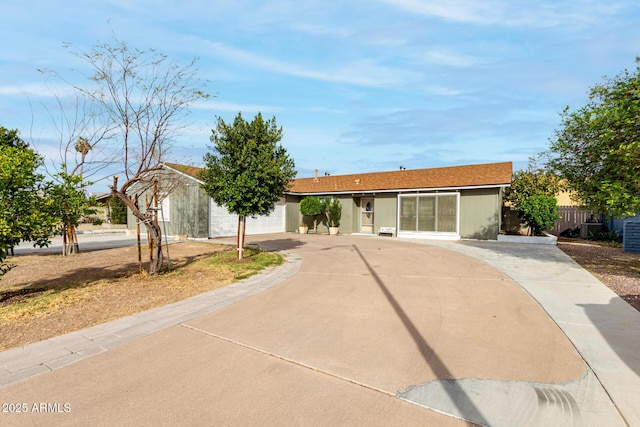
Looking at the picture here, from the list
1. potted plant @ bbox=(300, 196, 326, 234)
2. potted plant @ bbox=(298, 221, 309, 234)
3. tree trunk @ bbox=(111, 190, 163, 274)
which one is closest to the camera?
tree trunk @ bbox=(111, 190, 163, 274)

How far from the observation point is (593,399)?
9.12ft

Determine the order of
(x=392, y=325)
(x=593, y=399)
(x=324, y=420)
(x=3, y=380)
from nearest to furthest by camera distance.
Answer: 1. (x=324, y=420)
2. (x=593, y=399)
3. (x=3, y=380)
4. (x=392, y=325)

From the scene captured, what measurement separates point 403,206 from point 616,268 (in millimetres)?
10447

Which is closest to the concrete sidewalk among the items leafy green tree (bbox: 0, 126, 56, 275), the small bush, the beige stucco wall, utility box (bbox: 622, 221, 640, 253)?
utility box (bbox: 622, 221, 640, 253)

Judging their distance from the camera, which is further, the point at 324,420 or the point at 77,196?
the point at 77,196

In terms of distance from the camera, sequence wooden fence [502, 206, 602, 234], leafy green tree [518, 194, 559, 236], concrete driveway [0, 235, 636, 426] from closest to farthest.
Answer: concrete driveway [0, 235, 636, 426], leafy green tree [518, 194, 559, 236], wooden fence [502, 206, 602, 234]

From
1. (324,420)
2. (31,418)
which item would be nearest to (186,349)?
(31,418)

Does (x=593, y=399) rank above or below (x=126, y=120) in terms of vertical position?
below

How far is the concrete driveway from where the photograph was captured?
8.48 ft

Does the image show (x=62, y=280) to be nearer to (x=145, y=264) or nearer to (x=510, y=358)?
(x=145, y=264)

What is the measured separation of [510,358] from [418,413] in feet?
5.42

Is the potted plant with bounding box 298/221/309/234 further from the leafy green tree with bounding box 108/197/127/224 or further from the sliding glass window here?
the leafy green tree with bounding box 108/197/127/224

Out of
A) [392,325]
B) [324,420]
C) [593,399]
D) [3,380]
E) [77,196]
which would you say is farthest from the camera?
[77,196]

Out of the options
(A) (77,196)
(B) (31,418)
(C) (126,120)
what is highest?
(C) (126,120)
